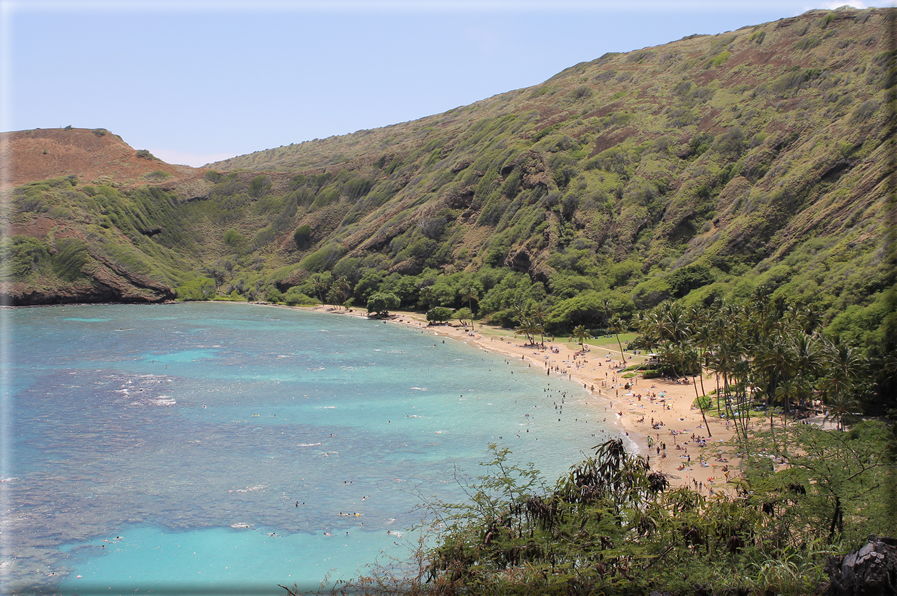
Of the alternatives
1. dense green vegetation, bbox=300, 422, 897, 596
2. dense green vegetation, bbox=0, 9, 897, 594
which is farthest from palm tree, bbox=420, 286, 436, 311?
dense green vegetation, bbox=300, 422, 897, 596

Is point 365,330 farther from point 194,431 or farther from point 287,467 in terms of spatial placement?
point 287,467

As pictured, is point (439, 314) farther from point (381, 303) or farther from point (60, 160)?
point (60, 160)

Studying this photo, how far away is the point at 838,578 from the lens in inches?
562

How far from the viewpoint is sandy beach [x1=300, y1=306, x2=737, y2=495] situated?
37844mm

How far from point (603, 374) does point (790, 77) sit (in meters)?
83.3

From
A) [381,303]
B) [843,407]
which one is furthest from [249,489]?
[381,303]

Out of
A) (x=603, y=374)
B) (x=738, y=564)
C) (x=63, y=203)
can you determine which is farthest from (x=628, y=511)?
(x=63, y=203)

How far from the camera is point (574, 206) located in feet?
407

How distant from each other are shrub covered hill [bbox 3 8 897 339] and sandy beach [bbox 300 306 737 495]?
Result: 11.8 m

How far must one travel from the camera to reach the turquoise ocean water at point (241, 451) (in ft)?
97.6

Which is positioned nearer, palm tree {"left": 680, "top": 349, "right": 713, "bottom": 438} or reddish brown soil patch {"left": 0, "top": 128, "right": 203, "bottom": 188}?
palm tree {"left": 680, "top": 349, "right": 713, "bottom": 438}

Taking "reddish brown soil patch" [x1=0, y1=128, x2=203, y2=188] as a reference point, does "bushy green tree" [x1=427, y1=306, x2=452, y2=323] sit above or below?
below

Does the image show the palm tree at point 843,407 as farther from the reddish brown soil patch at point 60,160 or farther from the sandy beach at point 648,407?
the reddish brown soil patch at point 60,160

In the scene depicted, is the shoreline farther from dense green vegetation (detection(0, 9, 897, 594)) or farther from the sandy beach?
dense green vegetation (detection(0, 9, 897, 594))
